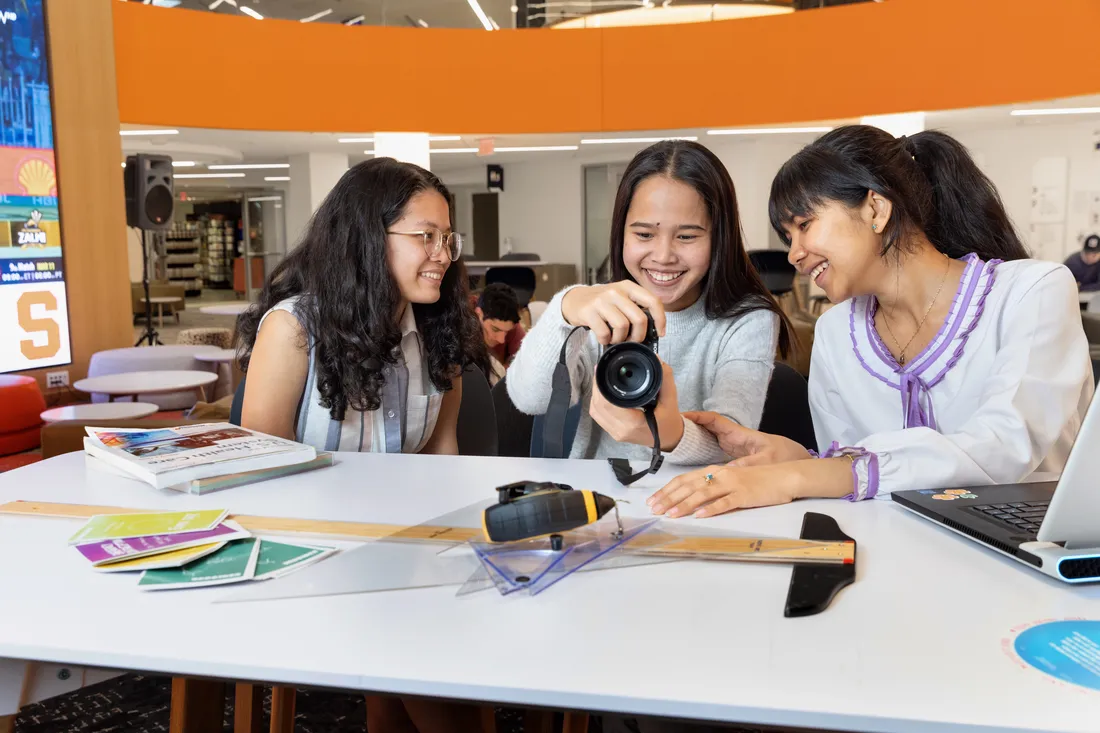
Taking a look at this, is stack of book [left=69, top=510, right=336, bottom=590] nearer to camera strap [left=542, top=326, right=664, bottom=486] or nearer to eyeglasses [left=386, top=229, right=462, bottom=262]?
camera strap [left=542, top=326, right=664, bottom=486]

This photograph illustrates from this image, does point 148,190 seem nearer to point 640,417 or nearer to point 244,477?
point 244,477

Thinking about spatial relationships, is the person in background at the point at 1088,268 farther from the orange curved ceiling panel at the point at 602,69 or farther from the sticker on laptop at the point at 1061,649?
the sticker on laptop at the point at 1061,649

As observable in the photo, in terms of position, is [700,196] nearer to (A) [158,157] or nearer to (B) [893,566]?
(B) [893,566]

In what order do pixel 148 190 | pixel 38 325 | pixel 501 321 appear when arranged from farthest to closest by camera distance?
1. pixel 148 190
2. pixel 38 325
3. pixel 501 321

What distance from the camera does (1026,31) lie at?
297 inches

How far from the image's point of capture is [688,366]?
2.05 metres

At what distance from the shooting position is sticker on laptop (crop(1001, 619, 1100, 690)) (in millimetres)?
835

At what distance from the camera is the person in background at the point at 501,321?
4656mm

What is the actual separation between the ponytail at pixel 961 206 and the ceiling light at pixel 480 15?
26.4ft

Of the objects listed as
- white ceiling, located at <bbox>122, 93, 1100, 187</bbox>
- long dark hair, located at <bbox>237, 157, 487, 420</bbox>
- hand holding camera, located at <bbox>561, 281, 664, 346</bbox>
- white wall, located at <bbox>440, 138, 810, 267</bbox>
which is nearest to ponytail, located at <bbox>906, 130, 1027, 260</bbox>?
hand holding camera, located at <bbox>561, 281, 664, 346</bbox>

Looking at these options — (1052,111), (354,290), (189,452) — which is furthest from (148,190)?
(1052,111)

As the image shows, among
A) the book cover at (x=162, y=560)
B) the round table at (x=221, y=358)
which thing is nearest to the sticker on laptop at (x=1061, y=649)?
the book cover at (x=162, y=560)

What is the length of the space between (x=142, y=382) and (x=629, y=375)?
4092 mm

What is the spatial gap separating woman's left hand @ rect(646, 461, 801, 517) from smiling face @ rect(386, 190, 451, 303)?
3.20 feet
